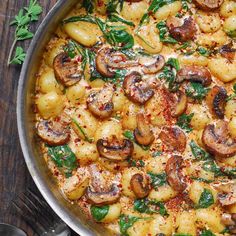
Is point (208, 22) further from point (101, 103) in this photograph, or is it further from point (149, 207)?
point (149, 207)

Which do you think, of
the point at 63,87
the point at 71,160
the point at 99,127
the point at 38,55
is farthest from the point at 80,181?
the point at 38,55

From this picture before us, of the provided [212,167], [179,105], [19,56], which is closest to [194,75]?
[179,105]

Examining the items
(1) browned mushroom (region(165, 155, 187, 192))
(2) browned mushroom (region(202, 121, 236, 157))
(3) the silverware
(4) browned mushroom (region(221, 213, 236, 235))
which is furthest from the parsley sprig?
(4) browned mushroom (region(221, 213, 236, 235))

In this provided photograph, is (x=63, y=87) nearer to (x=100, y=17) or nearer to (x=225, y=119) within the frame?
(x=100, y=17)

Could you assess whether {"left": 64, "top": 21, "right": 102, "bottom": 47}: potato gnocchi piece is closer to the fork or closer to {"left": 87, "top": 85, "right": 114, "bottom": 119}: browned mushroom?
{"left": 87, "top": 85, "right": 114, "bottom": 119}: browned mushroom

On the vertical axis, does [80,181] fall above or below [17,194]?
above

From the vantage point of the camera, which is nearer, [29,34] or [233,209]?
[233,209]
